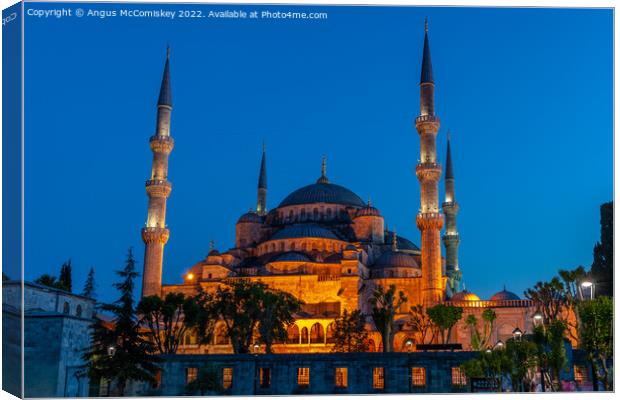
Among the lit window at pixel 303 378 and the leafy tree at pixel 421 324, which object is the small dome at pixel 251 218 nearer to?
the leafy tree at pixel 421 324

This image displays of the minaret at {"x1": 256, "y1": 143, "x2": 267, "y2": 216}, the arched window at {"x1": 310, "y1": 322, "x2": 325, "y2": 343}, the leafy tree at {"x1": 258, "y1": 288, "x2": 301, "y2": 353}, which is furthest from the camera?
the minaret at {"x1": 256, "y1": 143, "x2": 267, "y2": 216}

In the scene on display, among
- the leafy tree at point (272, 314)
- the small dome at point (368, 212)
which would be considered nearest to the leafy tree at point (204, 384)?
the leafy tree at point (272, 314)

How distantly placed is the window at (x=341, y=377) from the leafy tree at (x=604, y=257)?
13458 millimetres

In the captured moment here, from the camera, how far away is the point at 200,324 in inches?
1289

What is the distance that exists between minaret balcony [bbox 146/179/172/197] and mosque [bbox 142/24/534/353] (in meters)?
0.06

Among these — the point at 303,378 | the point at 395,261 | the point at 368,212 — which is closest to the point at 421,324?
the point at 395,261

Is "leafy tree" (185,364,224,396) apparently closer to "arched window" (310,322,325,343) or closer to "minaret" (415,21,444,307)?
"arched window" (310,322,325,343)

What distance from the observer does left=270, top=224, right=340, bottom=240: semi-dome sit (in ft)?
156

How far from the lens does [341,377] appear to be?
25.7 m

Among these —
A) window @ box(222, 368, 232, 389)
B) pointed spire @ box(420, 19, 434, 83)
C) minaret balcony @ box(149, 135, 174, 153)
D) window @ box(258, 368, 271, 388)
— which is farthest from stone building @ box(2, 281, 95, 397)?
pointed spire @ box(420, 19, 434, 83)

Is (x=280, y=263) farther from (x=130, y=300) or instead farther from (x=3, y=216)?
(x=3, y=216)

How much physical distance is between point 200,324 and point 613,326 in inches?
727

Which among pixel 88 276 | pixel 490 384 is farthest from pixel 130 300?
pixel 88 276

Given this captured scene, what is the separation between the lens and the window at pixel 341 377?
1006 inches
